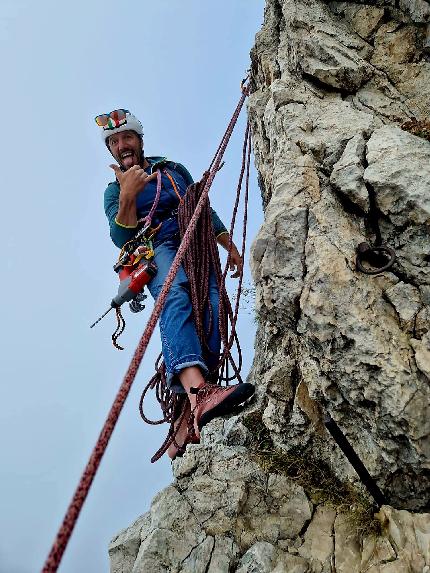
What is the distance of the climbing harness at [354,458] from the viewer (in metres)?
3.02

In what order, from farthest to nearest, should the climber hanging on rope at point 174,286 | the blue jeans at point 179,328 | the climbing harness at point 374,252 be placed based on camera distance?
the blue jeans at point 179,328, the climber hanging on rope at point 174,286, the climbing harness at point 374,252

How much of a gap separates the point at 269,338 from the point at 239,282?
1.22 meters

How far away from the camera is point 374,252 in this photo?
329 cm

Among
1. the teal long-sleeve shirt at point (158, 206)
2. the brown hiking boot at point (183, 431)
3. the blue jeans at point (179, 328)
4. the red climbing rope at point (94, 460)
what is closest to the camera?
the red climbing rope at point (94, 460)

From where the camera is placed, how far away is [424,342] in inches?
116

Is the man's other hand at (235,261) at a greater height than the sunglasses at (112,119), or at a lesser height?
lesser

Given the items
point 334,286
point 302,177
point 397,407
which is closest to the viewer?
point 397,407

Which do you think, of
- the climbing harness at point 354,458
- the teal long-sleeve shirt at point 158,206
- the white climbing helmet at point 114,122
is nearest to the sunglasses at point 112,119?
the white climbing helmet at point 114,122

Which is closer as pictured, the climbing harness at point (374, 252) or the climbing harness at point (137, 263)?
the climbing harness at point (374, 252)

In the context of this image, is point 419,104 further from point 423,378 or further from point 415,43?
point 423,378

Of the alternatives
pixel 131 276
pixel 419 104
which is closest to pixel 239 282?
pixel 131 276

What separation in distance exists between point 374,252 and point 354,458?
1.30m

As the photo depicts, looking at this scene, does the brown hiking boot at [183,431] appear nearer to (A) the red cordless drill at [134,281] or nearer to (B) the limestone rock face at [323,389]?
(B) the limestone rock face at [323,389]

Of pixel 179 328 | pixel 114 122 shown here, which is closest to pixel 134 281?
pixel 179 328
